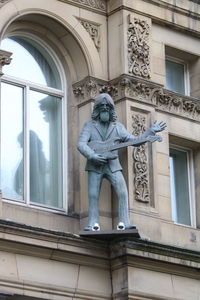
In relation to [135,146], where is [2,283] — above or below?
below

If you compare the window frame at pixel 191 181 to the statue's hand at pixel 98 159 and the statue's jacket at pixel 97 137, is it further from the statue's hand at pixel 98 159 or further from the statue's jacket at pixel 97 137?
the statue's hand at pixel 98 159

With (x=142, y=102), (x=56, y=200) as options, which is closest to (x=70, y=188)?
(x=56, y=200)

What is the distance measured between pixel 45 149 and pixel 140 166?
195 centimetres

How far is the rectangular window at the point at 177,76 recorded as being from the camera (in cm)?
2572

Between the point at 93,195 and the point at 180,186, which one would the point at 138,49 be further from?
the point at 93,195

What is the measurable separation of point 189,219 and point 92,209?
10.7 ft

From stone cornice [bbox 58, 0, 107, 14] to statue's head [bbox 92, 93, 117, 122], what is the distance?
226 centimetres

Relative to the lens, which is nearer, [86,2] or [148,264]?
[148,264]

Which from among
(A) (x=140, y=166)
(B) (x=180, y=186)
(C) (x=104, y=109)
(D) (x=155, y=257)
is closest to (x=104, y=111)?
(C) (x=104, y=109)

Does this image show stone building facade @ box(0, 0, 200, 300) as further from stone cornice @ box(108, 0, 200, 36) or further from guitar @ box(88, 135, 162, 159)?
guitar @ box(88, 135, 162, 159)

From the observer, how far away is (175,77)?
25906 mm

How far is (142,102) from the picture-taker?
23906 mm

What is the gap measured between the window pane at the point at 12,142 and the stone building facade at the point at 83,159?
24 mm

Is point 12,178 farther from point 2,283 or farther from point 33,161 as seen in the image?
point 2,283
